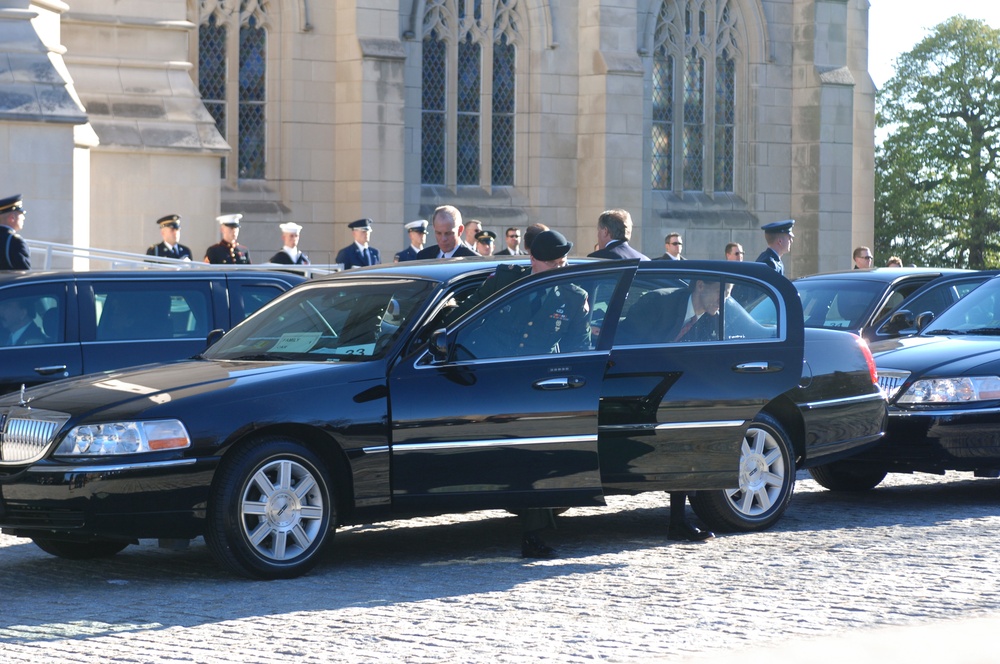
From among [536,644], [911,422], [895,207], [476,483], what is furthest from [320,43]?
[895,207]

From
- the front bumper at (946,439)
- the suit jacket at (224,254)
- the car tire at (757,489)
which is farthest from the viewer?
the suit jacket at (224,254)

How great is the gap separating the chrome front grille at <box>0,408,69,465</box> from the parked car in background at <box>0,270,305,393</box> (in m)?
2.94

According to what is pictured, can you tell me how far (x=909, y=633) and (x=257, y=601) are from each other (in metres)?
3.45

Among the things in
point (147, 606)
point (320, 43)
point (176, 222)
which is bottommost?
point (147, 606)

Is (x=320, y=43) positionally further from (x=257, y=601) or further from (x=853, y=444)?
(x=257, y=601)

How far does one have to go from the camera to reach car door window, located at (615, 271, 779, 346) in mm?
9531

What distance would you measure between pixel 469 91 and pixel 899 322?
15.9 metres

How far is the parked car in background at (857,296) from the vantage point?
564 inches

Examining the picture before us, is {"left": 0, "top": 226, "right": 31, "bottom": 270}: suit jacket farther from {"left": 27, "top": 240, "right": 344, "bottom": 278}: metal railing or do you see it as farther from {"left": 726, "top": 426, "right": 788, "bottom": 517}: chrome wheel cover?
{"left": 726, "top": 426, "right": 788, "bottom": 517}: chrome wheel cover

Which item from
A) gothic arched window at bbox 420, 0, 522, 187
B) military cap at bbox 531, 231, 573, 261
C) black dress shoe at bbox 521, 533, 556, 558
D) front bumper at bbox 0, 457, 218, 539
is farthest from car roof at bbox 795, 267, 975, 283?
gothic arched window at bbox 420, 0, 522, 187

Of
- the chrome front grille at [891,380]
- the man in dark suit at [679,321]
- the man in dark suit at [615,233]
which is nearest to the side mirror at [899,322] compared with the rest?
the chrome front grille at [891,380]

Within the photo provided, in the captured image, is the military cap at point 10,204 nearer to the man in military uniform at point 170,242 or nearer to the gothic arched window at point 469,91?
the man in military uniform at point 170,242

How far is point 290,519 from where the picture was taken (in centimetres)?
852

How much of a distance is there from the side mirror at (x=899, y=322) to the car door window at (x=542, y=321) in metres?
4.47
